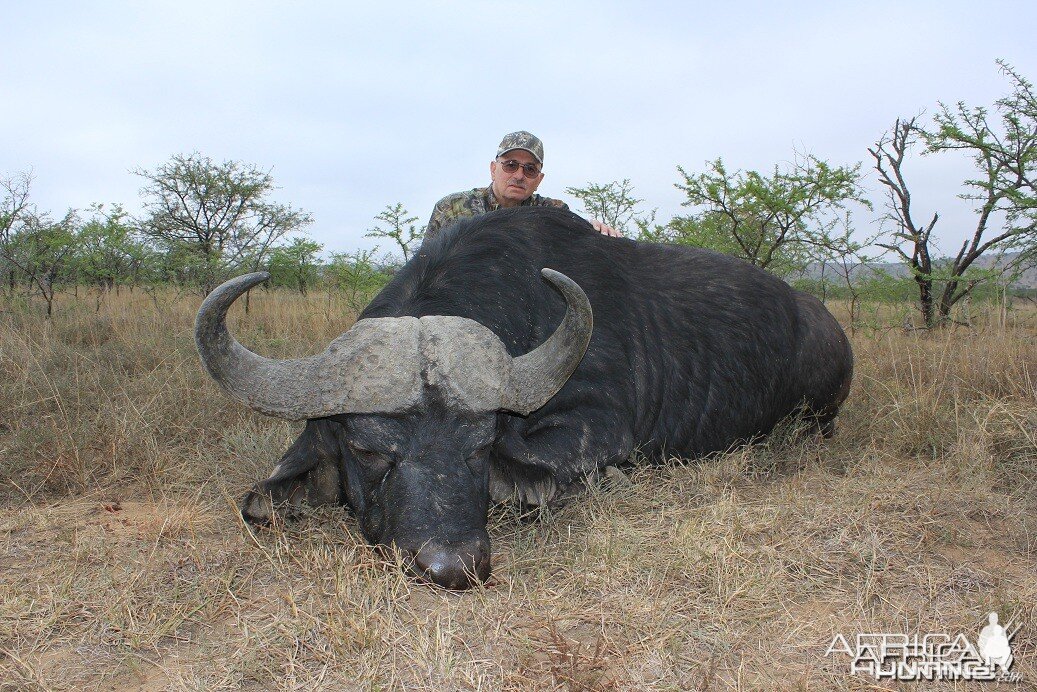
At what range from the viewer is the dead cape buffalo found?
2533mm

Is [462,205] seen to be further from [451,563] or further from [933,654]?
[933,654]

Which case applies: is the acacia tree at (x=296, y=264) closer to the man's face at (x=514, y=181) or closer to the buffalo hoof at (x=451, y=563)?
the man's face at (x=514, y=181)

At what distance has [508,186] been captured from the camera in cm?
553

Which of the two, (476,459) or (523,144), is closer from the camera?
(476,459)

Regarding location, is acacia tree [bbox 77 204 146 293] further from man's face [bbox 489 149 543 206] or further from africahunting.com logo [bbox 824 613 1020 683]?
africahunting.com logo [bbox 824 613 1020 683]

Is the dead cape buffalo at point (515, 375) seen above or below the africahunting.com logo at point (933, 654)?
above

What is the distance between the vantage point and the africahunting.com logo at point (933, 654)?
6.21ft

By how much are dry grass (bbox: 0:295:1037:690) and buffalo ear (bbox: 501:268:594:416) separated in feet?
1.76

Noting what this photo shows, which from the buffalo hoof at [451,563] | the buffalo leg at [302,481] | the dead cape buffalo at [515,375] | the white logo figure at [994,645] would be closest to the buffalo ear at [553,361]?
the dead cape buffalo at [515,375]

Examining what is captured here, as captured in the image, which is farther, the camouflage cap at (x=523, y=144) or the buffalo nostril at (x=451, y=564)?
the camouflage cap at (x=523, y=144)

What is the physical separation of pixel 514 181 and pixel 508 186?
0.06 metres

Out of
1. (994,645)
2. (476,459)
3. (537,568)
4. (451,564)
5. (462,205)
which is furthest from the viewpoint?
(462,205)

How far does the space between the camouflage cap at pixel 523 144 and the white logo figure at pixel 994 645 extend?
168 inches

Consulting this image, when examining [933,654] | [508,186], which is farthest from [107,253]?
[933,654]
